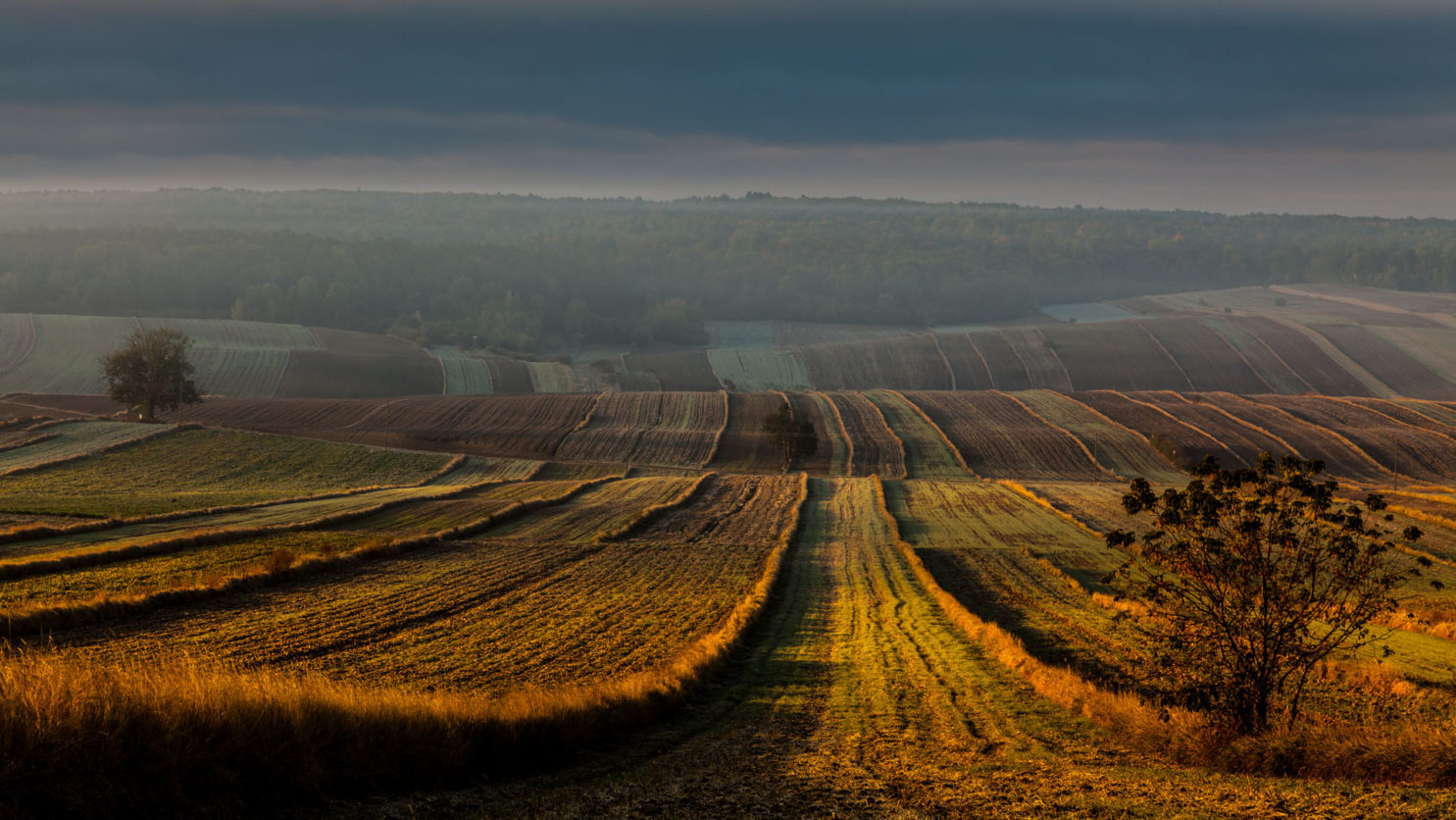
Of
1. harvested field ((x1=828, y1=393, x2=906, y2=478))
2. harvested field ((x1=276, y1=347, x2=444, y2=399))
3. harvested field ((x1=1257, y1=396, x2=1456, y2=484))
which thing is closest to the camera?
harvested field ((x1=1257, y1=396, x2=1456, y2=484))

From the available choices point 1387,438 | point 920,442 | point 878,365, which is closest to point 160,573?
point 920,442

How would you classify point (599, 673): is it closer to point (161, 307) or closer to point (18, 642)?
point (18, 642)

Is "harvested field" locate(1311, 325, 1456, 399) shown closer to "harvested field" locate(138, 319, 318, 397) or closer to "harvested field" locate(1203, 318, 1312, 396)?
"harvested field" locate(1203, 318, 1312, 396)

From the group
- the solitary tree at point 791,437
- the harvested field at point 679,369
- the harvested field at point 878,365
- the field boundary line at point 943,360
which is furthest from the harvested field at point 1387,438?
the harvested field at point 679,369

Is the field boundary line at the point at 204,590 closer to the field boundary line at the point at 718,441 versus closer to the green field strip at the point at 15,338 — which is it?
the field boundary line at the point at 718,441

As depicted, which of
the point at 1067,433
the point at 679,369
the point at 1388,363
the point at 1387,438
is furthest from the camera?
the point at 679,369

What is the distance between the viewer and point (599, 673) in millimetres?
18766

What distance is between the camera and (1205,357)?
146 m

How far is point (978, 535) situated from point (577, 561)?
21786mm

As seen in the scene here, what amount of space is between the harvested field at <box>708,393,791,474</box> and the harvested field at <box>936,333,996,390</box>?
38823 millimetres

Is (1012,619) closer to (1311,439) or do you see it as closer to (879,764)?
(879,764)

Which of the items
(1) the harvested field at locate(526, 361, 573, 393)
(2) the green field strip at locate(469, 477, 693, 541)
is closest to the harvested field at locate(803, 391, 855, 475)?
(2) the green field strip at locate(469, 477, 693, 541)

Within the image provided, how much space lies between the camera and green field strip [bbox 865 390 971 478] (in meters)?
85.9

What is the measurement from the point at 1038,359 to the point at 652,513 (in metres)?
109
